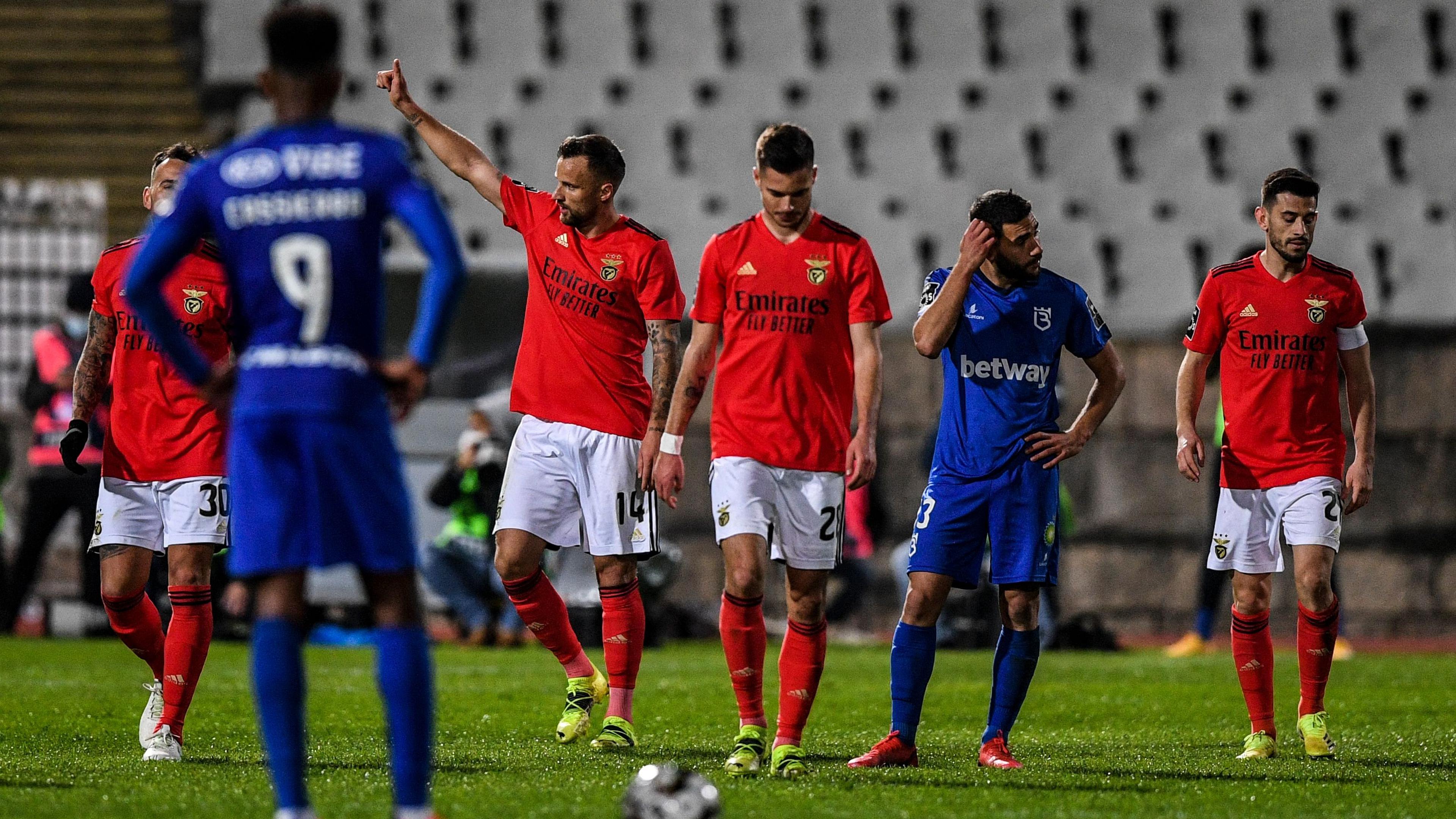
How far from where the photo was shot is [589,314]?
22.1 ft

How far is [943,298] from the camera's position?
6121 millimetres

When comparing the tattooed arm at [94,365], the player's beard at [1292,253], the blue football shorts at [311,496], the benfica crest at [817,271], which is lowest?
the blue football shorts at [311,496]

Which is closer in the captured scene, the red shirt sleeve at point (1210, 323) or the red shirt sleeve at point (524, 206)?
the red shirt sleeve at point (524, 206)

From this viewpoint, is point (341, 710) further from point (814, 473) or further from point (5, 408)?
point (5, 408)

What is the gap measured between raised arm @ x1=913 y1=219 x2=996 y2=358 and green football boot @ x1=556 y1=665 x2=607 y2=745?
192 cm

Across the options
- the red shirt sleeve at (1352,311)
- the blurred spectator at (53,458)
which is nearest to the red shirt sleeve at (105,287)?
the red shirt sleeve at (1352,311)

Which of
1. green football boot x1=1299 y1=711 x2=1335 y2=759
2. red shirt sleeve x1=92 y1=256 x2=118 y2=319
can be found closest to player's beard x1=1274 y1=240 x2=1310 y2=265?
green football boot x1=1299 y1=711 x2=1335 y2=759

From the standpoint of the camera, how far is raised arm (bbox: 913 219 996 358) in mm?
5996

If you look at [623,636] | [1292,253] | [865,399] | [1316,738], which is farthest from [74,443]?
[1316,738]

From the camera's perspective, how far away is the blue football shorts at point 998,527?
6152 millimetres

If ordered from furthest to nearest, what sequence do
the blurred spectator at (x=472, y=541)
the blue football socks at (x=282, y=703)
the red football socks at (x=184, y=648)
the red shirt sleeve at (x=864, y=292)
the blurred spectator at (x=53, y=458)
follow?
1. the blurred spectator at (x=472, y=541)
2. the blurred spectator at (x=53, y=458)
3. the red football socks at (x=184, y=648)
4. the red shirt sleeve at (x=864, y=292)
5. the blue football socks at (x=282, y=703)

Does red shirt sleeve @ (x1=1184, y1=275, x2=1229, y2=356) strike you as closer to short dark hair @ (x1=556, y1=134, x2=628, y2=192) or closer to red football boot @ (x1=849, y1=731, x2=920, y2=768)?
red football boot @ (x1=849, y1=731, x2=920, y2=768)

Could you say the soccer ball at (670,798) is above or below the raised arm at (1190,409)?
below

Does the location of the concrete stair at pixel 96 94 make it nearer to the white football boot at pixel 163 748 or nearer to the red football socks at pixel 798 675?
the white football boot at pixel 163 748
